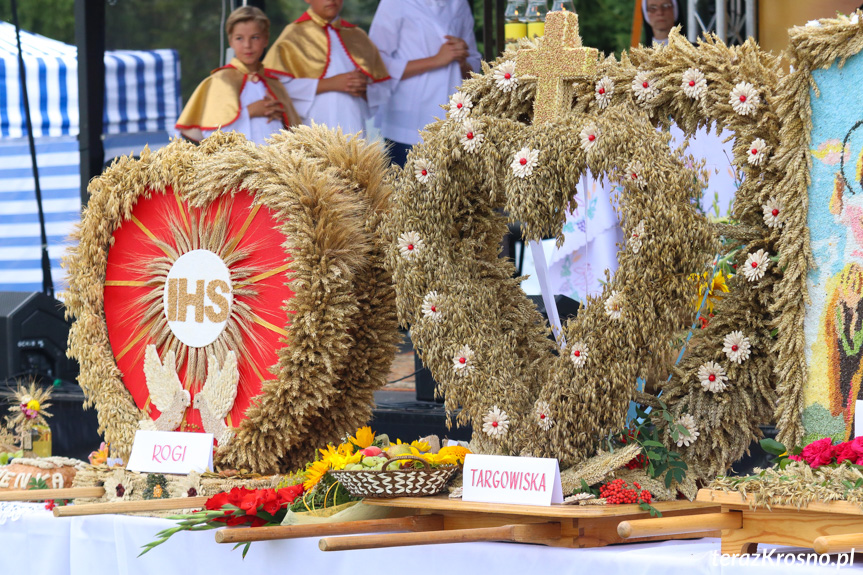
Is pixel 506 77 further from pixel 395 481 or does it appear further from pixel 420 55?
pixel 420 55

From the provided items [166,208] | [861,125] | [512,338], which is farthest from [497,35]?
[861,125]

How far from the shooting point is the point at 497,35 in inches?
192

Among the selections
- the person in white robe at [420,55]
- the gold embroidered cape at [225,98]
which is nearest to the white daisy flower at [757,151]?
the person in white robe at [420,55]

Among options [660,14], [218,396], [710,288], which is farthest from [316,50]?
[710,288]

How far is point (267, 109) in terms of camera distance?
16.4 ft

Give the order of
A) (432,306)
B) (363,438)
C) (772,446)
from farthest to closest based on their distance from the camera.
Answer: (363,438) → (432,306) → (772,446)

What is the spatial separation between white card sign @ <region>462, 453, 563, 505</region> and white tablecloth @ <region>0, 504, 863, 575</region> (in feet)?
0.29

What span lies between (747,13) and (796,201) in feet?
9.27

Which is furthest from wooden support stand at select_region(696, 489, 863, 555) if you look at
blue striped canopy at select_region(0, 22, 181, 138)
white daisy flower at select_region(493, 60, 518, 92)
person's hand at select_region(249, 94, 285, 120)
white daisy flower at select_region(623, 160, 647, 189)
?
blue striped canopy at select_region(0, 22, 181, 138)

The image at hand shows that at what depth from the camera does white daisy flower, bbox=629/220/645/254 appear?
6.27ft

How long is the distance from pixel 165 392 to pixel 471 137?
3.35 feet

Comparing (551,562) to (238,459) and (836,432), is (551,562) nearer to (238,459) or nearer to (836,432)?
(836,432)

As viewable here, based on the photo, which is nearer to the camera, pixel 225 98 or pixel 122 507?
pixel 122 507

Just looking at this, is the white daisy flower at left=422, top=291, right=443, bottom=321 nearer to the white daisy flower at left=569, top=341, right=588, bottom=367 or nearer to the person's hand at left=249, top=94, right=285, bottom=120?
the white daisy flower at left=569, top=341, right=588, bottom=367
